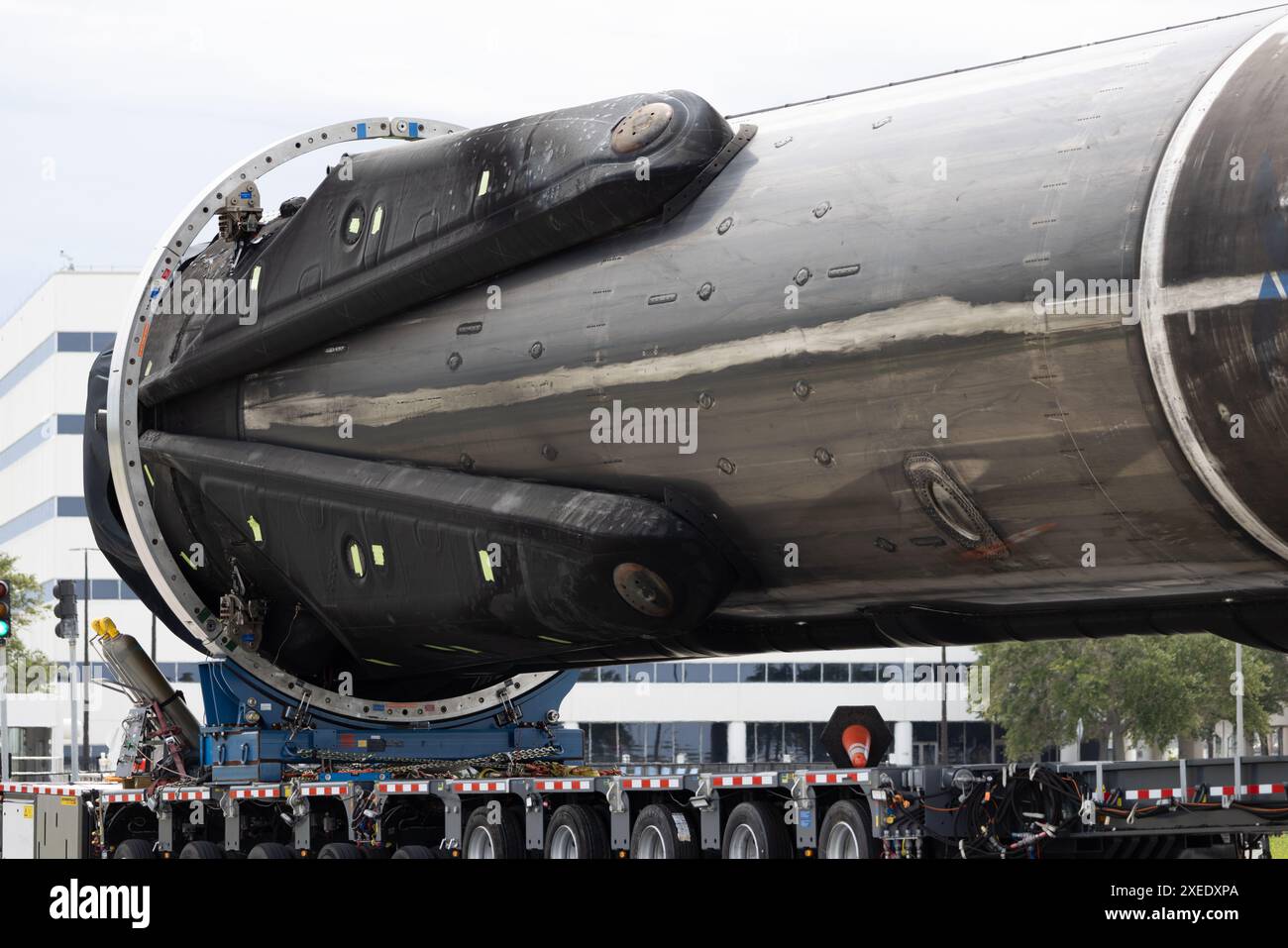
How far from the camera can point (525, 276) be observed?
1380 cm

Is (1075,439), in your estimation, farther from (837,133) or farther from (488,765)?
(488,765)

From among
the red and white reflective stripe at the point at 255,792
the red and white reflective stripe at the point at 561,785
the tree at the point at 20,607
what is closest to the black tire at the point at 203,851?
the red and white reflective stripe at the point at 255,792

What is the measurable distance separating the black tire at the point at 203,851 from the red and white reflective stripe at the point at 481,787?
3.28 meters

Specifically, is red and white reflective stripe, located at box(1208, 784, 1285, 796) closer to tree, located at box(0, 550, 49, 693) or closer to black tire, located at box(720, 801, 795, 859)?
black tire, located at box(720, 801, 795, 859)

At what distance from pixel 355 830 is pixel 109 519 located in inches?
165

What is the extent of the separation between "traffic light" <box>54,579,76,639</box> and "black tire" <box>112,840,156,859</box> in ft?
29.5

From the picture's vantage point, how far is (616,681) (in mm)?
70750

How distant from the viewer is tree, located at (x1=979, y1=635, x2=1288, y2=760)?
48.9 m

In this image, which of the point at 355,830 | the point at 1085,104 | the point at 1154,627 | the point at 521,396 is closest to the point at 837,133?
the point at 1085,104

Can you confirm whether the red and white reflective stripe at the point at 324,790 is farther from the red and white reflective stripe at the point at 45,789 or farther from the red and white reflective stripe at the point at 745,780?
the red and white reflective stripe at the point at 745,780

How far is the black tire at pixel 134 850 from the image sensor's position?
760 inches

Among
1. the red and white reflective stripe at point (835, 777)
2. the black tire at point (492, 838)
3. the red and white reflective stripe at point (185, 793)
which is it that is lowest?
the black tire at point (492, 838)

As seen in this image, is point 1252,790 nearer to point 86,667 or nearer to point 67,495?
point 86,667

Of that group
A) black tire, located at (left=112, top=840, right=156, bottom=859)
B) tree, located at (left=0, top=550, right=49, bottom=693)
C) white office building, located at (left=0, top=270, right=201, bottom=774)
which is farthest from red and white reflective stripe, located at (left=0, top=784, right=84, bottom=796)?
white office building, located at (left=0, top=270, right=201, bottom=774)
